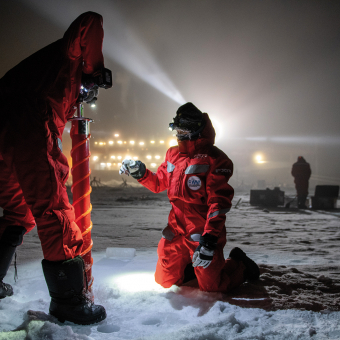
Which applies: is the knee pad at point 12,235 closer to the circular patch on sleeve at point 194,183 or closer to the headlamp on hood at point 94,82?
the headlamp on hood at point 94,82

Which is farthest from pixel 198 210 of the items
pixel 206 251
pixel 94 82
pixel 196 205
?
pixel 94 82

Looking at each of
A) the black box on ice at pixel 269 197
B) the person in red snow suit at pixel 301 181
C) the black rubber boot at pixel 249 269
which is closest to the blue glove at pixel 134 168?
the black rubber boot at pixel 249 269

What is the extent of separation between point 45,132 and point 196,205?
55.8 inches

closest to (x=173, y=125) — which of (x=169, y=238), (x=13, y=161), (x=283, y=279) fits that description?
(x=169, y=238)

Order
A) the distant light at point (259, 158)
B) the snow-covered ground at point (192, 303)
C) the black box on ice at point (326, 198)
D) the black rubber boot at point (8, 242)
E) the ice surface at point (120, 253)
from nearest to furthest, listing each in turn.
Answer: the snow-covered ground at point (192, 303) → the black rubber boot at point (8, 242) → the ice surface at point (120, 253) → the black box on ice at point (326, 198) → the distant light at point (259, 158)

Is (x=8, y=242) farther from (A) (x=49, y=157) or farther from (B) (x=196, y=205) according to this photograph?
(B) (x=196, y=205)

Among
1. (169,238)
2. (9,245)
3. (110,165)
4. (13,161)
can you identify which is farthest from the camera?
(110,165)

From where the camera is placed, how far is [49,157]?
146cm

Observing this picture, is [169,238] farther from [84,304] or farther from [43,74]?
[43,74]

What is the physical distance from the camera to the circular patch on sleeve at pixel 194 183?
2342 millimetres

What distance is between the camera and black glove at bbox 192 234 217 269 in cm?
208

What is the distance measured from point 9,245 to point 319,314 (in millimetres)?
2164

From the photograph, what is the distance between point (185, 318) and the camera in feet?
5.95

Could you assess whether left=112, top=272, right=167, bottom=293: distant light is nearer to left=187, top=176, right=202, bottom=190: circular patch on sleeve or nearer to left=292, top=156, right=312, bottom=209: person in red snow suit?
left=187, top=176, right=202, bottom=190: circular patch on sleeve
